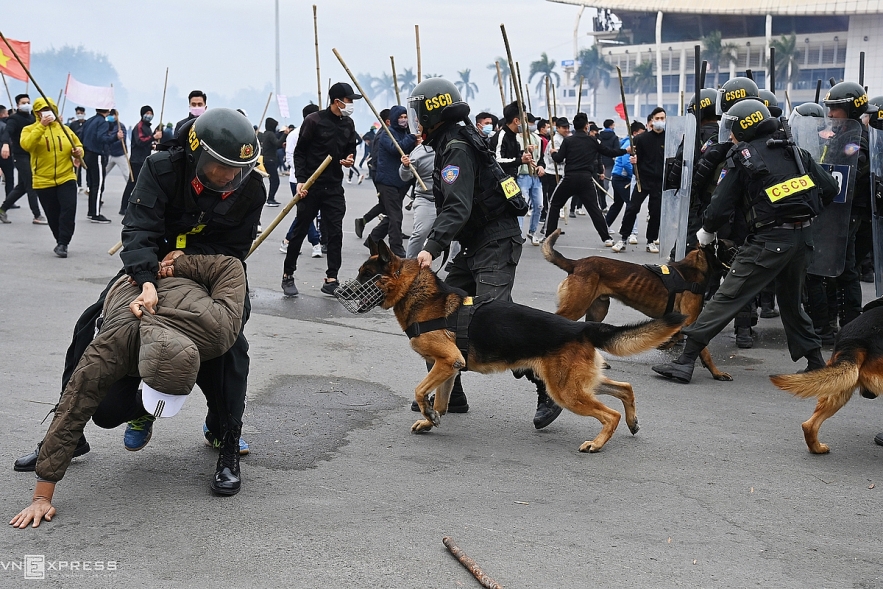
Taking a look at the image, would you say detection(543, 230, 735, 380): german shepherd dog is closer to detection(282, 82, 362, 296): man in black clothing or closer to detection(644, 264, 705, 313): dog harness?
detection(644, 264, 705, 313): dog harness

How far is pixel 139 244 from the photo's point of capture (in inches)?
154

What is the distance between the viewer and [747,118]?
6.52m

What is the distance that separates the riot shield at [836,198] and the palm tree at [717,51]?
8406 centimetres

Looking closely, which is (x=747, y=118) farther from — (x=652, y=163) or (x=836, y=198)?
(x=652, y=163)

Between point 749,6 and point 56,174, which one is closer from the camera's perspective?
point 56,174

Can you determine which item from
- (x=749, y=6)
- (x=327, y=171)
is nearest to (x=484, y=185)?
(x=327, y=171)

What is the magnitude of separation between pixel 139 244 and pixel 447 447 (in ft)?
6.80

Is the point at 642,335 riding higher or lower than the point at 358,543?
higher

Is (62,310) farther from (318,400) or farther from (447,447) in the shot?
(447,447)

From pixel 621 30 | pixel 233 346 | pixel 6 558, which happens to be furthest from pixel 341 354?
pixel 621 30

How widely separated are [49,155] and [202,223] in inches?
326

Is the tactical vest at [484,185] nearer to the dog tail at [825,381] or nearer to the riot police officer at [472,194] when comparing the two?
the riot police officer at [472,194]

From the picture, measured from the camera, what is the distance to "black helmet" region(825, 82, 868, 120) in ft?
25.4

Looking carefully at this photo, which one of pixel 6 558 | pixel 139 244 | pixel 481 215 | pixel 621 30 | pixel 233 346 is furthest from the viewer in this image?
pixel 621 30
